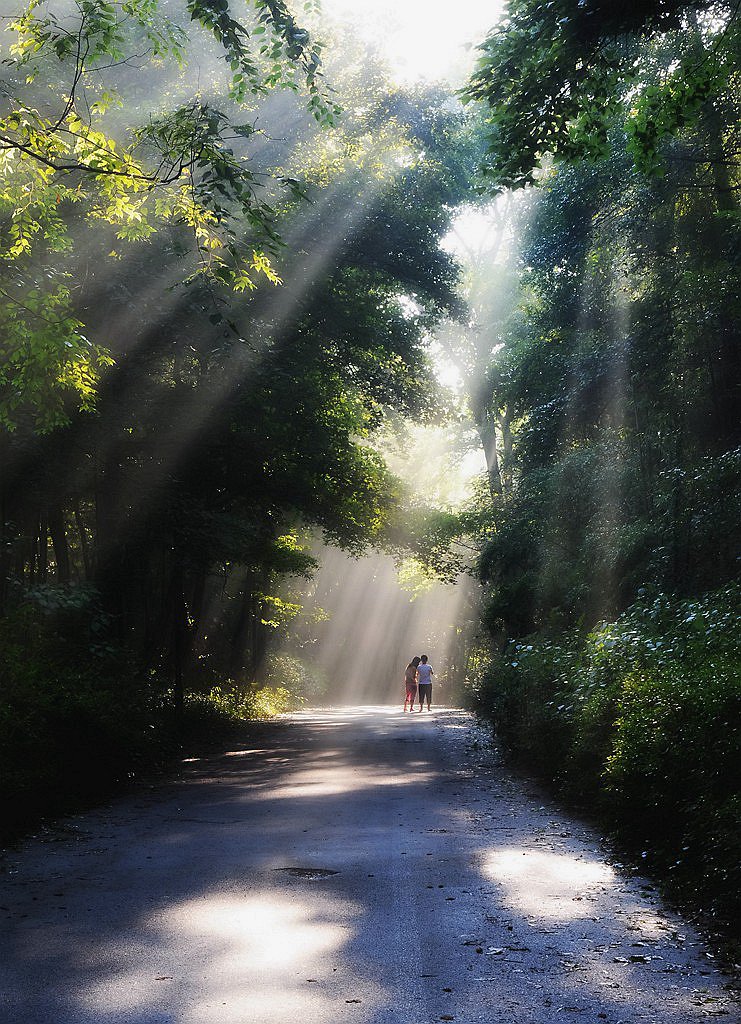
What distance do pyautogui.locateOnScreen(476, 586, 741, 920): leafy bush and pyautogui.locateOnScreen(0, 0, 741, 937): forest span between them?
0.05 meters

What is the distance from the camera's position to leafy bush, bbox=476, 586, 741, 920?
21.4ft

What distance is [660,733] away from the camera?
316 inches

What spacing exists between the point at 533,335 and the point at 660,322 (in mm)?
9203

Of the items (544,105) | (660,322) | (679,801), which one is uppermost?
(660,322)

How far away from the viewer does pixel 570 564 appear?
23.0 metres

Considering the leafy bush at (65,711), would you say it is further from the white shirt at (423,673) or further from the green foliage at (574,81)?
the white shirt at (423,673)

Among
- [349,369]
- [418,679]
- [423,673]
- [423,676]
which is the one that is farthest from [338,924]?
[418,679]

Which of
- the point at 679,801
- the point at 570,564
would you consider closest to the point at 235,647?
the point at 570,564

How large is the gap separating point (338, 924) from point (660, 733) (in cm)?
348

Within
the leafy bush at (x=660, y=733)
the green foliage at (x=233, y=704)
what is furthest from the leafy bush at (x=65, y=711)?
the leafy bush at (x=660, y=733)

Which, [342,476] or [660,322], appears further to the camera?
[342,476]

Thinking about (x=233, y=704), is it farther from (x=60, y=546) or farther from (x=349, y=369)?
(x=349, y=369)

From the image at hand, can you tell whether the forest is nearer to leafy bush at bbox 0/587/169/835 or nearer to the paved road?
leafy bush at bbox 0/587/169/835

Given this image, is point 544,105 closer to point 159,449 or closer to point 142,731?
point 142,731
